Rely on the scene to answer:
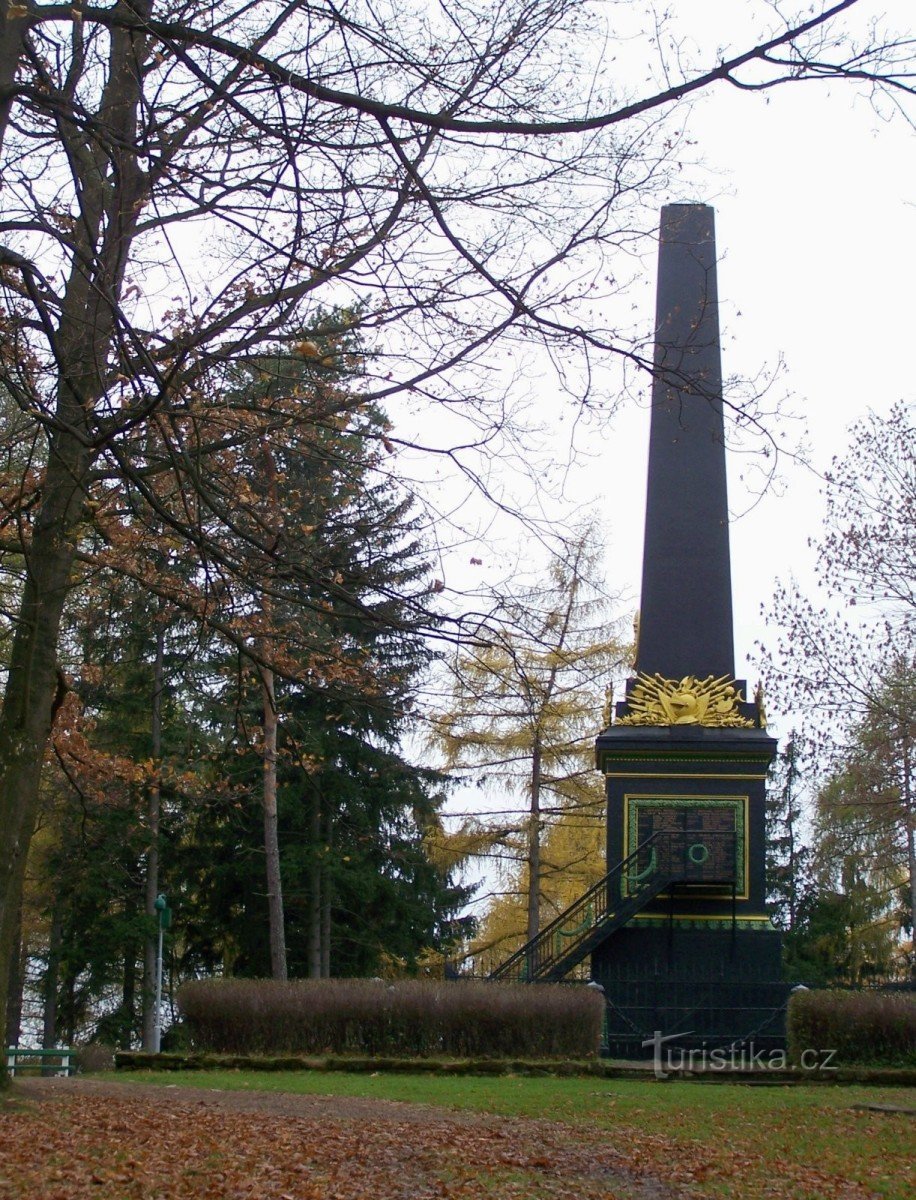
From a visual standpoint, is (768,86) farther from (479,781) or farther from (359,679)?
Result: (479,781)

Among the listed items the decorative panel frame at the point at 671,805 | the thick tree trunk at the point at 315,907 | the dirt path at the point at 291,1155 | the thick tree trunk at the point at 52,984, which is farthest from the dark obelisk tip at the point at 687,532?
the thick tree trunk at the point at 52,984

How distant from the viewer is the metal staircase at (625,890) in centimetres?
1920

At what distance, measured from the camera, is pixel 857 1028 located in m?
15.6

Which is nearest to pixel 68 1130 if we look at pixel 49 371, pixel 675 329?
pixel 49 371

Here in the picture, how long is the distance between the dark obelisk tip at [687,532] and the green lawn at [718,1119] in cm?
801

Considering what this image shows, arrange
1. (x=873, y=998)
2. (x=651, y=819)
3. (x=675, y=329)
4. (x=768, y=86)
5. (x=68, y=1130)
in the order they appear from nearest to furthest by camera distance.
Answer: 1. (x=768, y=86)
2. (x=68, y=1130)
3. (x=873, y=998)
4. (x=651, y=819)
5. (x=675, y=329)

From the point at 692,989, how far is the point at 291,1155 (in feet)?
37.1

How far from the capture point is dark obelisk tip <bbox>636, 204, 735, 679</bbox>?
69.4 feet

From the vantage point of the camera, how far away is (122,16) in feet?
24.9

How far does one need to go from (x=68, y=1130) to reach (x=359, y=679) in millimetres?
4673

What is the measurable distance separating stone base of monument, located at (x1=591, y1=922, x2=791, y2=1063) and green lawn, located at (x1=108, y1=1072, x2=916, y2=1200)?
404 centimetres

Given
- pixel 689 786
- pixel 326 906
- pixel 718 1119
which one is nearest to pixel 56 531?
pixel 718 1119

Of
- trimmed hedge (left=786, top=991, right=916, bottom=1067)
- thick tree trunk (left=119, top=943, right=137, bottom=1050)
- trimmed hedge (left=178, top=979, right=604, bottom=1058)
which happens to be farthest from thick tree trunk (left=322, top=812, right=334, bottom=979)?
trimmed hedge (left=786, top=991, right=916, bottom=1067)

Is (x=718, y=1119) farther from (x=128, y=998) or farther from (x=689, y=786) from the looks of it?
(x=128, y=998)
